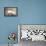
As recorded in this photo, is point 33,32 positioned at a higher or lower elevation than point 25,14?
lower

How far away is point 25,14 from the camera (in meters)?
5.21

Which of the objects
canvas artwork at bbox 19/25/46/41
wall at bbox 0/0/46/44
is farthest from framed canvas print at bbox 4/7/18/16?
canvas artwork at bbox 19/25/46/41

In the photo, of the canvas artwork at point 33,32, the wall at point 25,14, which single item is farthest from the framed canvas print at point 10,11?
the canvas artwork at point 33,32

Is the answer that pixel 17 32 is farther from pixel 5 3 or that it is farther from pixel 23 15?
pixel 5 3

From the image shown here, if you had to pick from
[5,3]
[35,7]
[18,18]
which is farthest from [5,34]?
[35,7]

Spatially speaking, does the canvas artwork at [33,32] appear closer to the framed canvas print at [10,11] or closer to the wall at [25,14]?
the wall at [25,14]

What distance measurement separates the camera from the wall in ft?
17.0

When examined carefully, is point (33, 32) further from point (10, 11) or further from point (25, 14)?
point (10, 11)

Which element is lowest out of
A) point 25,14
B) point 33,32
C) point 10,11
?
point 33,32

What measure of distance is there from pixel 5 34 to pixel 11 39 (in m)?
0.40

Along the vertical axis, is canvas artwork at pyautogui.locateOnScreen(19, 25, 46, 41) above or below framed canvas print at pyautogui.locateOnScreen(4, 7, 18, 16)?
below

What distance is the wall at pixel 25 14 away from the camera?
5188 millimetres

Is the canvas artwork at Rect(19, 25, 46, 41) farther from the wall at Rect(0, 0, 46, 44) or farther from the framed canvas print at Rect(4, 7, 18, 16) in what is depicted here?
the framed canvas print at Rect(4, 7, 18, 16)

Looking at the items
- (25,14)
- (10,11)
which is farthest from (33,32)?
(10,11)
